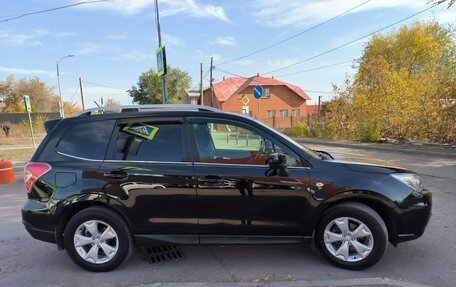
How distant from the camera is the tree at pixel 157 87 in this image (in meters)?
52.5

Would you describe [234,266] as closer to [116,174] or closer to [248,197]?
[248,197]

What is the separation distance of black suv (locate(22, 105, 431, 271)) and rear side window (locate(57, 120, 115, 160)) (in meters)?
0.01

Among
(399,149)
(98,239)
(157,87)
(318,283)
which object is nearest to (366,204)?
(318,283)

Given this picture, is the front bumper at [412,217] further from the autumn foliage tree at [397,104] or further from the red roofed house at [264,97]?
the red roofed house at [264,97]

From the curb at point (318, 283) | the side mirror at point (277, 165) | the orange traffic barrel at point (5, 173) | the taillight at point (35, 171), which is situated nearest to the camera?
the curb at point (318, 283)

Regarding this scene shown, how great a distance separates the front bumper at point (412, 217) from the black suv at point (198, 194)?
1cm

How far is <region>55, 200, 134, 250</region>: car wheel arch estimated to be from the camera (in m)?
3.50

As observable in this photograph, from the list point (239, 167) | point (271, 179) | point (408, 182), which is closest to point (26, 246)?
point (239, 167)

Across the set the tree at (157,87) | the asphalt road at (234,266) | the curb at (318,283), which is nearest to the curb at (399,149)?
the asphalt road at (234,266)

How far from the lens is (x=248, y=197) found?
336 centimetres

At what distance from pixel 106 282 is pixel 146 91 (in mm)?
52167

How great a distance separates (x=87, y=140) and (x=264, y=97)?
46820 millimetres

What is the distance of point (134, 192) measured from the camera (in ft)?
11.2

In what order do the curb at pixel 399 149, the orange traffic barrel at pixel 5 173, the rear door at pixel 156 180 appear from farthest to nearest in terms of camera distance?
the curb at pixel 399 149
the orange traffic barrel at pixel 5 173
the rear door at pixel 156 180
